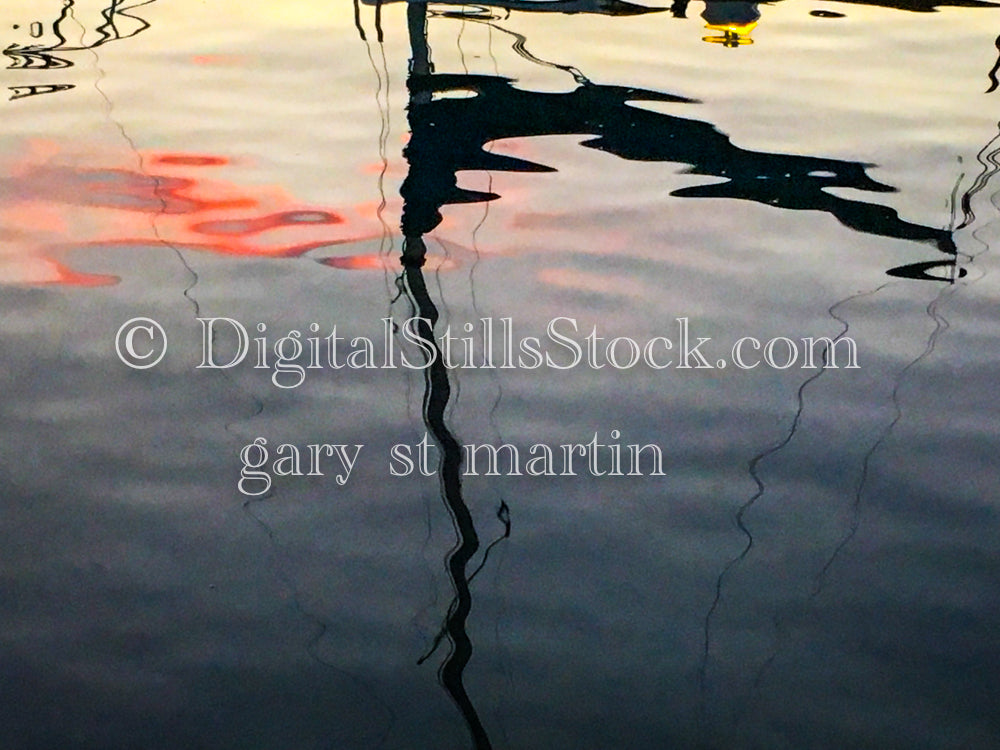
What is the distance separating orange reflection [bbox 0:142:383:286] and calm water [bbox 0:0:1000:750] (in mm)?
32

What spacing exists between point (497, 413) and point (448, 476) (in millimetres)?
558

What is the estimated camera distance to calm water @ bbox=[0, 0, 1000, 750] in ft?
15.0

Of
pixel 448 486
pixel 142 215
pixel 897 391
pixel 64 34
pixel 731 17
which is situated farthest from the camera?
pixel 731 17

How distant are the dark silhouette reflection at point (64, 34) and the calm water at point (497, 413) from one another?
1.03ft

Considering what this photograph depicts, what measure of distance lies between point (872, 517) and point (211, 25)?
884 cm

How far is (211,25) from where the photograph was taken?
12.4 metres

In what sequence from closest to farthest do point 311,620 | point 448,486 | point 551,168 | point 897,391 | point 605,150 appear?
point 311,620, point 448,486, point 897,391, point 551,168, point 605,150

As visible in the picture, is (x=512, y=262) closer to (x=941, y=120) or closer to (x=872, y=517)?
(x=872, y=517)

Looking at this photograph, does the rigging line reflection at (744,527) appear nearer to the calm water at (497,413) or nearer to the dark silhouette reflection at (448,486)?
the calm water at (497,413)

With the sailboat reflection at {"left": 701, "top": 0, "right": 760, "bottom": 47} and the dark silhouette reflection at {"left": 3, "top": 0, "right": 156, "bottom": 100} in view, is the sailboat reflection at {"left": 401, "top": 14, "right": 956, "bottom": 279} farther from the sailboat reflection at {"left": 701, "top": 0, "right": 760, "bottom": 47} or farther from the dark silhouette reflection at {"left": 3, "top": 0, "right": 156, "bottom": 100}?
the dark silhouette reflection at {"left": 3, "top": 0, "right": 156, "bottom": 100}

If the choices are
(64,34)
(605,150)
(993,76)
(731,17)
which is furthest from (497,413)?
(64,34)

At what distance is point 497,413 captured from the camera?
621 cm

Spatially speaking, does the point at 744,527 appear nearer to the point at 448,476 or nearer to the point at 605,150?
the point at 448,476

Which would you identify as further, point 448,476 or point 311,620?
point 448,476
